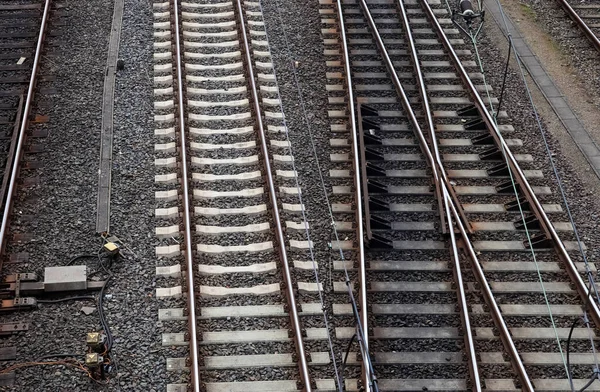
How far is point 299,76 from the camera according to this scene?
587 inches

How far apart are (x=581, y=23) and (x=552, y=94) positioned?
97.8 inches

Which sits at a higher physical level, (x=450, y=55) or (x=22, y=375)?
(x=450, y=55)

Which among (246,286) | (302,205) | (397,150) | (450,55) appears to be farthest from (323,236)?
(450,55)

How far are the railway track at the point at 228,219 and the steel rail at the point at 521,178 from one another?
339 cm

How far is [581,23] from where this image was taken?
17.0 meters

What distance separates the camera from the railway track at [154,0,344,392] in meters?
10.1

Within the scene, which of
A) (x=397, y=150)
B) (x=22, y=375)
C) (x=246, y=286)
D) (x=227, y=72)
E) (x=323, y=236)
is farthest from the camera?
(x=227, y=72)

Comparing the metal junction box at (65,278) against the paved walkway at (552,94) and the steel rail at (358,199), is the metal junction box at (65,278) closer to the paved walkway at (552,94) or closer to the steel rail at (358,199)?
the steel rail at (358,199)

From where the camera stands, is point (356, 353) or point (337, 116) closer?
point (356, 353)

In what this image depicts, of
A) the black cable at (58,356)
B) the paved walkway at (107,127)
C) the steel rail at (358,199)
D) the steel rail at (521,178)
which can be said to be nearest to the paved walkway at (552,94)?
the steel rail at (521,178)

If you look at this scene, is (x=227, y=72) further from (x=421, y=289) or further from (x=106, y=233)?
(x=421, y=289)

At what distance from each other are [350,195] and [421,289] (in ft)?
6.84

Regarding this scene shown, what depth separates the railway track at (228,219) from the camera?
33.0ft

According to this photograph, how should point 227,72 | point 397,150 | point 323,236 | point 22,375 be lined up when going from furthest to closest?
1. point 227,72
2. point 397,150
3. point 323,236
4. point 22,375
